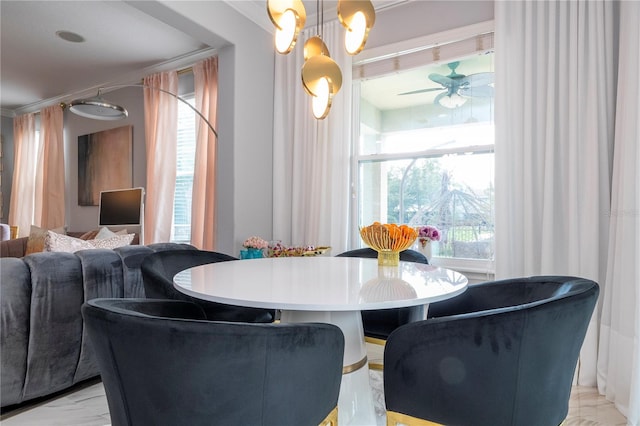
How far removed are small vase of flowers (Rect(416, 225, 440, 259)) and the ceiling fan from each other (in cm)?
93

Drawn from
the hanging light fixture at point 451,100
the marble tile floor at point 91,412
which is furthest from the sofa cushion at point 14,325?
the hanging light fixture at point 451,100

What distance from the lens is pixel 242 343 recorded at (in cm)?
74

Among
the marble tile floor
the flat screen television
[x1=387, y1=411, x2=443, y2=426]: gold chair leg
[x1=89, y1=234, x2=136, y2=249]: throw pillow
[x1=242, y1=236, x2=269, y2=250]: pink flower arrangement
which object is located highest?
the flat screen television

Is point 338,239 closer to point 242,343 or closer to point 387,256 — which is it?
point 387,256

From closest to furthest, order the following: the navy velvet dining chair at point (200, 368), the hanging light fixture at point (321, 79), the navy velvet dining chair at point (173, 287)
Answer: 1. the navy velvet dining chair at point (200, 368)
2. the navy velvet dining chair at point (173, 287)
3. the hanging light fixture at point (321, 79)

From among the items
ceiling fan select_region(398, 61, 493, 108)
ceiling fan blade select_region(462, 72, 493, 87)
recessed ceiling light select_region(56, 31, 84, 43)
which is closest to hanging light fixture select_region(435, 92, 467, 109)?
ceiling fan select_region(398, 61, 493, 108)

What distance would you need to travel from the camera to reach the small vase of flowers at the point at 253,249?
2750 millimetres

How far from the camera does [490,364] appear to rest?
2.91 ft

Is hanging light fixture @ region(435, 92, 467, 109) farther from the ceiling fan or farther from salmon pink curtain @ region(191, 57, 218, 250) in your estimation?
salmon pink curtain @ region(191, 57, 218, 250)

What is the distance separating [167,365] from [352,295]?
1.60ft

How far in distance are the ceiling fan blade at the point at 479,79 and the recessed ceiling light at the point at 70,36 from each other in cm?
341

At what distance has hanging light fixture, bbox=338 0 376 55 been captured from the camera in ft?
4.87

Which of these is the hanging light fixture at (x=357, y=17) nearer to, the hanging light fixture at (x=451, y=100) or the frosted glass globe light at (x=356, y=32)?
the frosted glass globe light at (x=356, y=32)

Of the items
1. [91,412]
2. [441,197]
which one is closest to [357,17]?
[441,197]
